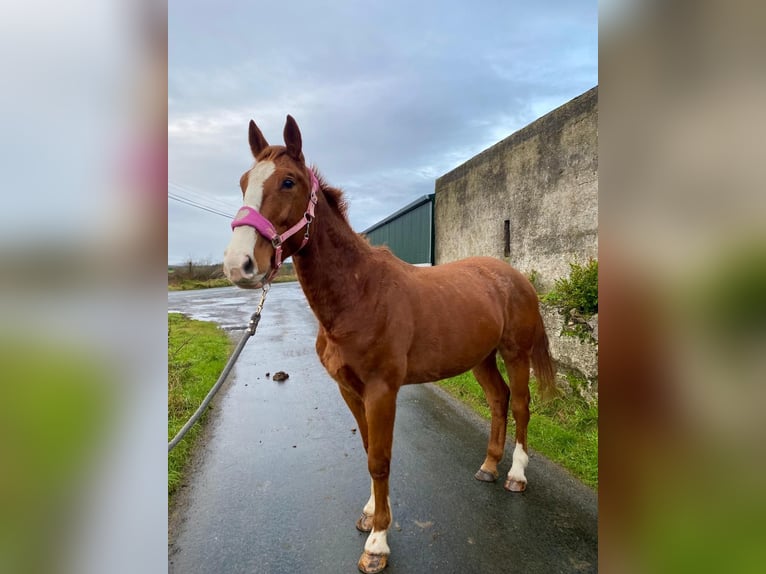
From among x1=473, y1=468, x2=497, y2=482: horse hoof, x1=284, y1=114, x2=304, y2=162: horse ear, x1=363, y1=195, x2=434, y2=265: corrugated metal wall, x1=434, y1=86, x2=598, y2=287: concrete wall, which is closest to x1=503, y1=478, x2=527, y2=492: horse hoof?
x1=473, y1=468, x2=497, y2=482: horse hoof

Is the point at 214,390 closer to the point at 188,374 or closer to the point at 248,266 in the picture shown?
the point at 248,266

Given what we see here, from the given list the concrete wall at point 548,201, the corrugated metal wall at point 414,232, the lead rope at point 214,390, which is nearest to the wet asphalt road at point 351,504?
the lead rope at point 214,390

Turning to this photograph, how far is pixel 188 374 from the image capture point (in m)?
6.01

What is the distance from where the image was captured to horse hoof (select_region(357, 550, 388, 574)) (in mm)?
2303

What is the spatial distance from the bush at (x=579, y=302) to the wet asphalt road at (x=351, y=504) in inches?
57.2

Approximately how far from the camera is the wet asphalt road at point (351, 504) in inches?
93.7

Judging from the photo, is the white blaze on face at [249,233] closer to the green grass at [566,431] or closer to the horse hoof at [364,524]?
the horse hoof at [364,524]

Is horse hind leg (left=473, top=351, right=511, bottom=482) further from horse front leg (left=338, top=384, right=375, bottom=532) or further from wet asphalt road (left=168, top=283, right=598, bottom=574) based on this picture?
horse front leg (left=338, top=384, right=375, bottom=532)

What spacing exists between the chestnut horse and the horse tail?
45 centimetres

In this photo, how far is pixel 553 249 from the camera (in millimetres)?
5941
